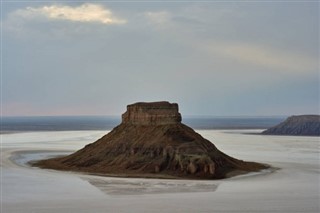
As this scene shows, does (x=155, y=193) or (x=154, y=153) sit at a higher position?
(x=154, y=153)

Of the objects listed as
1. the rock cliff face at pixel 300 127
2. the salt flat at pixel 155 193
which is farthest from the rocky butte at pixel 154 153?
the rock cliff face at pixel 300 127

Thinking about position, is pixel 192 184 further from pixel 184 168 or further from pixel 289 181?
pixel 289 181

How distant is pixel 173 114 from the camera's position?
5931cm

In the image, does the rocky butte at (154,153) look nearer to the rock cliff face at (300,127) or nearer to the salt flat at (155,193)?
the salt flat at (155,193)

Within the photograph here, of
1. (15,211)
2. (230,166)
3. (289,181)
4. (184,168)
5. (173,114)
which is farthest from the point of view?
(173,114)

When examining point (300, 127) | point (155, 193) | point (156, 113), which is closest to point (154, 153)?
point (156, 113)

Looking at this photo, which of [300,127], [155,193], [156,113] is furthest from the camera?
[300,127]

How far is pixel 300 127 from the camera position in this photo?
517 feet

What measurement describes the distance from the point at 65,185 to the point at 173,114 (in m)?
18.5

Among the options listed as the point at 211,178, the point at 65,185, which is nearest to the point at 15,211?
the point at 65,185

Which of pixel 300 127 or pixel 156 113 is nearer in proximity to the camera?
pixel 156 113

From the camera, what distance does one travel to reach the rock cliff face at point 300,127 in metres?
154

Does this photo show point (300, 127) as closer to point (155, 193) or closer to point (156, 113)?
point (156, 113)

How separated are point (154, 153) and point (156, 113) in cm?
589
